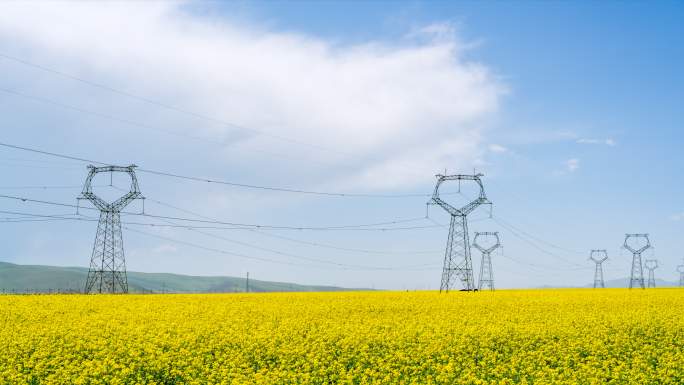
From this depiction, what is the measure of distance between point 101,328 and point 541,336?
19291mm

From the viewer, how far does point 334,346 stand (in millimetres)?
25078

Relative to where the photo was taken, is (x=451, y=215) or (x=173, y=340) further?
(x=451, y=215)

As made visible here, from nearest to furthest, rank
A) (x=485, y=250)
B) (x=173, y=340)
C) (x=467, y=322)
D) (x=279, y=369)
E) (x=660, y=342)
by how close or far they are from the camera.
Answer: (x=279, y=369) < (x=173, y=340) < (x=660, y=342) < (x=467, y=322) < (x=485, y=250)

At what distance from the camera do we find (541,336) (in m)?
28.0

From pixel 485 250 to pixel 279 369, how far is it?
9546 centimetres

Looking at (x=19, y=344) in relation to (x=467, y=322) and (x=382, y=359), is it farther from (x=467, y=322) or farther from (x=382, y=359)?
(x=467, y=322)

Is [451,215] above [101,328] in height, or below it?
above

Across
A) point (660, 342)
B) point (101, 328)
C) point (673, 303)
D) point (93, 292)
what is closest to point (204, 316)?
point (101, 328)

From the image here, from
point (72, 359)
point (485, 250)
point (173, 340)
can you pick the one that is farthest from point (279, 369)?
point (485, 250)

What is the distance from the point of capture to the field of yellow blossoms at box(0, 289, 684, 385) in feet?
66.9

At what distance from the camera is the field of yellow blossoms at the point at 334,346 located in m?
20.4

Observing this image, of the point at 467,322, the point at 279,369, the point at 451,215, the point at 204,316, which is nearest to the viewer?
the point at 279,369

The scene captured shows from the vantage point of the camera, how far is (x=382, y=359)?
21.8 m

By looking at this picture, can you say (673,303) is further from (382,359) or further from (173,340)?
(173,340)
